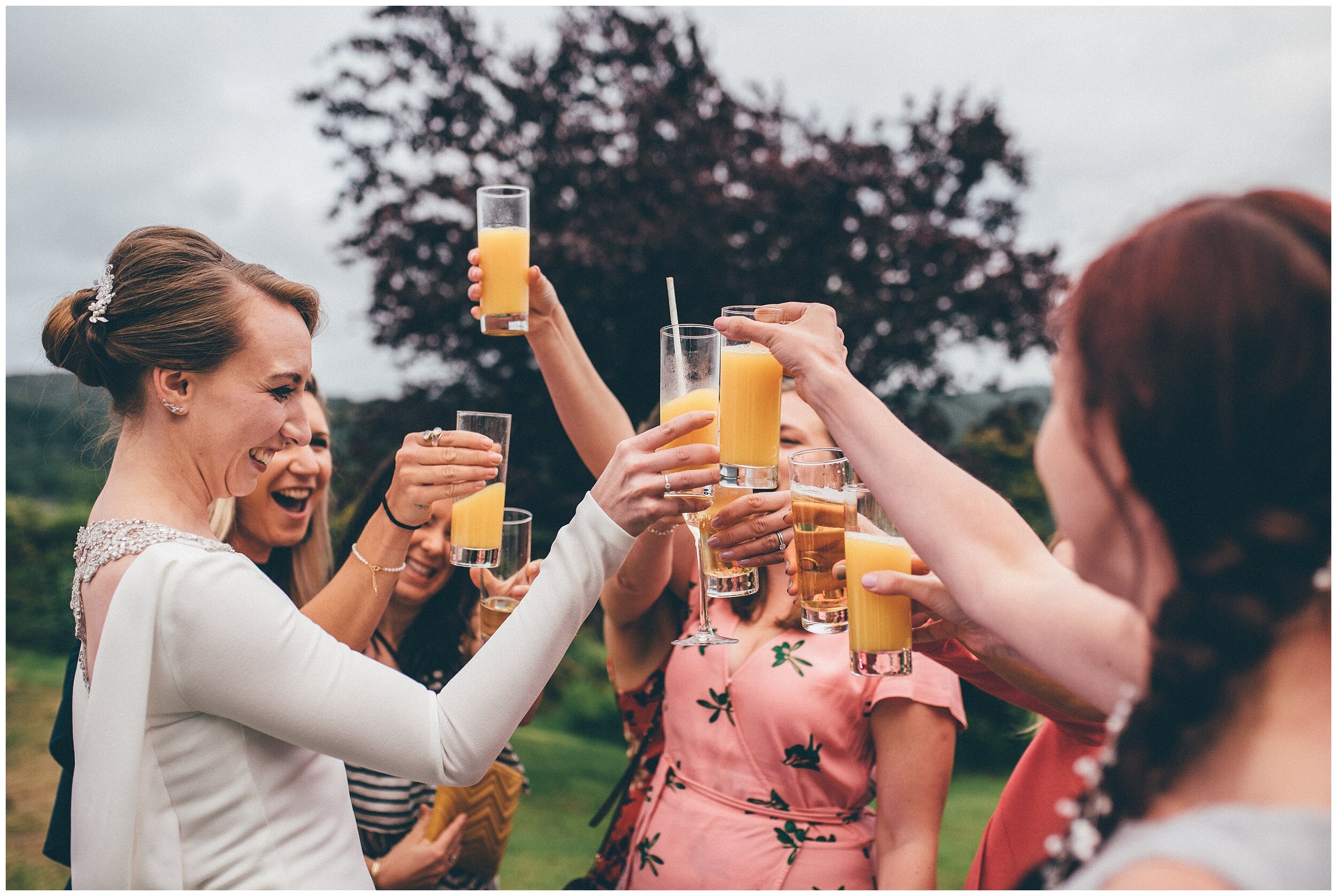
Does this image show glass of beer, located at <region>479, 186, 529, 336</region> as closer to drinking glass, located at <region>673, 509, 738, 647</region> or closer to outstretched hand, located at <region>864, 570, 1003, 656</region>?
drinking glass, located at <region>673, 509, 738, 647</region>

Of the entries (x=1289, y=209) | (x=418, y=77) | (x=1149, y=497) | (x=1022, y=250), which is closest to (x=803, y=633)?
(x=1149, y=497)

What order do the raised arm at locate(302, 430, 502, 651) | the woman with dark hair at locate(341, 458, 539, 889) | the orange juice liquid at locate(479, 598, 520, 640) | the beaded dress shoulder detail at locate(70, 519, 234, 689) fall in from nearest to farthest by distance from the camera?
1. the beaded dress shoulder detail at locate(70, 519, 234, 689)
2. the raised arm at locate(302, 430, 502, 651)
3. the orange juice liquid at locate(479, 598, 520, 640)
4. the woman with dark hair at locate(341, 458, 539, 889)

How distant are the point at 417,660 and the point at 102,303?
2.04 metres

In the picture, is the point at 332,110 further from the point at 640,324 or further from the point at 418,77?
the point at 640,324

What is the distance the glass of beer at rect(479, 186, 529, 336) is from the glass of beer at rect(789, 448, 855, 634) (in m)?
1.18

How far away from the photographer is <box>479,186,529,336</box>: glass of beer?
307cm

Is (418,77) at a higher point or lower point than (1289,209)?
higher

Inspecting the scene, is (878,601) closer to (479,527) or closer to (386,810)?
(479,527)

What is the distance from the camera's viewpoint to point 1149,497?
4.39 feet

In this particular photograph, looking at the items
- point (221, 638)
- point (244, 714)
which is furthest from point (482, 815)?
point (221, 638)

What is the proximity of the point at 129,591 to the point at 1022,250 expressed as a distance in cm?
570

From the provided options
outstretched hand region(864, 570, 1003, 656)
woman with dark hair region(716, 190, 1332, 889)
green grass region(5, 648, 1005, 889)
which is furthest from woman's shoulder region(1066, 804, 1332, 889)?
green grass region(5, 648, 1005, 889)

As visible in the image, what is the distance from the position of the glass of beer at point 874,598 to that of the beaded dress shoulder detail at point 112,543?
150 cm

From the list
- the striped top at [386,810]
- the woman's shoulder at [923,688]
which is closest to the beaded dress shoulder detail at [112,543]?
the striped top at [386,810]
